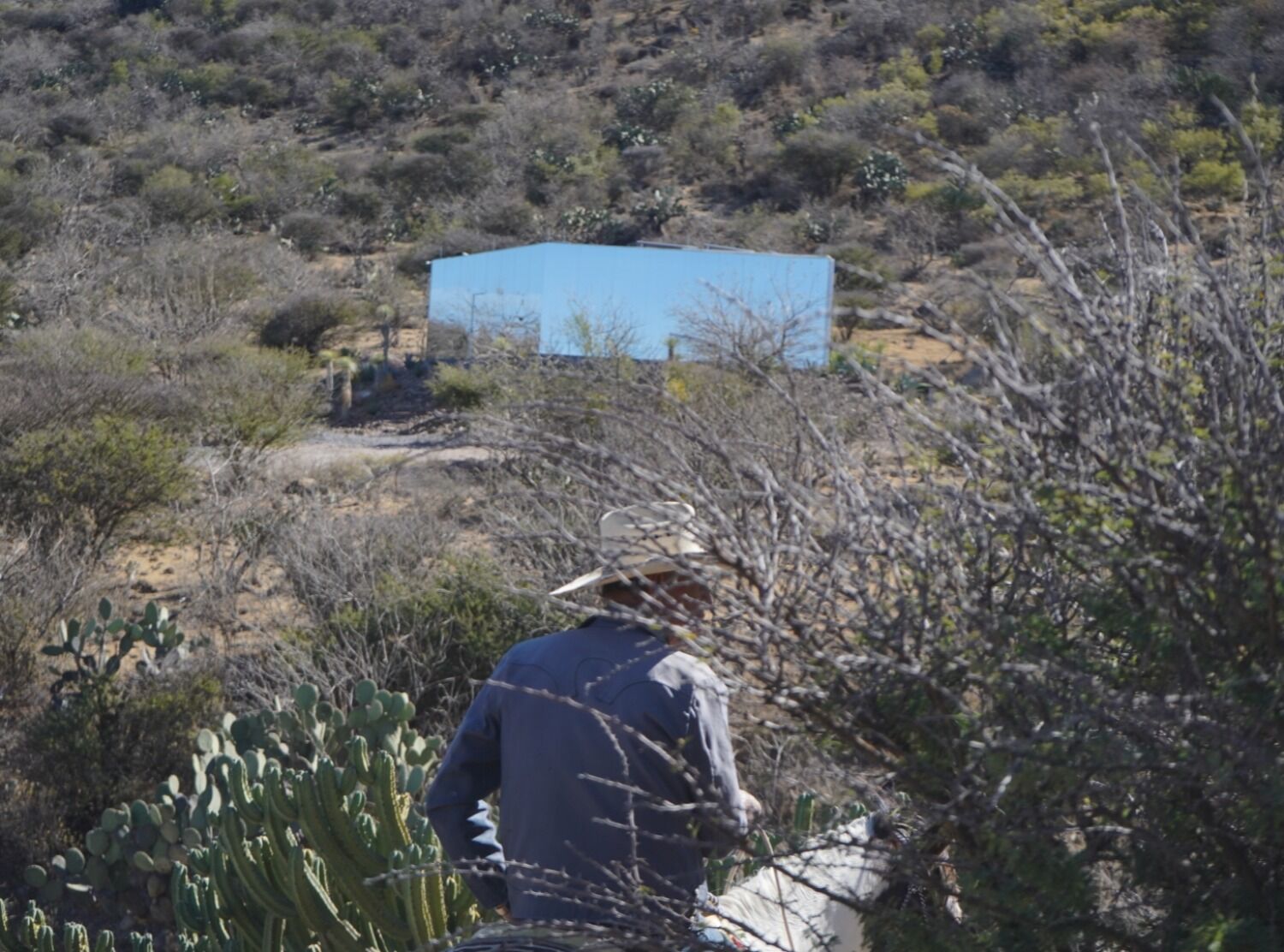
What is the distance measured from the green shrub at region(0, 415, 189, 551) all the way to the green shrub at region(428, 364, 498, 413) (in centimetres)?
501

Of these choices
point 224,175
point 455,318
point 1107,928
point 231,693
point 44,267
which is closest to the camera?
point 1107,928

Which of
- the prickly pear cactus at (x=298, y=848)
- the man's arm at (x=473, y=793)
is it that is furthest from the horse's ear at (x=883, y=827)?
the prickly pear cactus at (x=298, y=848)

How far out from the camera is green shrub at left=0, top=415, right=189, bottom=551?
1032 centimetres

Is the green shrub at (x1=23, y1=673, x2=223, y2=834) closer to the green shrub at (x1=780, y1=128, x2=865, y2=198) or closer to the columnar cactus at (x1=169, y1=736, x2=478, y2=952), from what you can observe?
the columnar cactus at (x1=169, y1=736, x2=478, y2=952)

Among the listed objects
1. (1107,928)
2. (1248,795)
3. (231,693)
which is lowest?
(231,693)

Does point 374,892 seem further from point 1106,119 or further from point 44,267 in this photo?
point 1106,119

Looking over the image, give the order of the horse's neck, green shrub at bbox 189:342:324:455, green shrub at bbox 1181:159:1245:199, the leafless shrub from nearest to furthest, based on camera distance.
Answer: the leafless shrub → the horse's neck → green shrub at bbox 189:342:324:455 → green shrub at bbox 1181:159:1245:199

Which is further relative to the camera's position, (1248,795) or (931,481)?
(931,481)

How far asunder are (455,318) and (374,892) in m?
16.6

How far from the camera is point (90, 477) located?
10.4 metres

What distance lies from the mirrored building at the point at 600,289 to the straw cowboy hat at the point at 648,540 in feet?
40.5

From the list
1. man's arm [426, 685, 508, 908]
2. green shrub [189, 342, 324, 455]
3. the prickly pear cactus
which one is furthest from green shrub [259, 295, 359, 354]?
man's arm [426, 685, 508, 908]

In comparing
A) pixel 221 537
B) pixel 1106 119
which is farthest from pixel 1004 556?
pixel 1106 119

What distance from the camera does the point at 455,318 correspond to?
2023 cm
